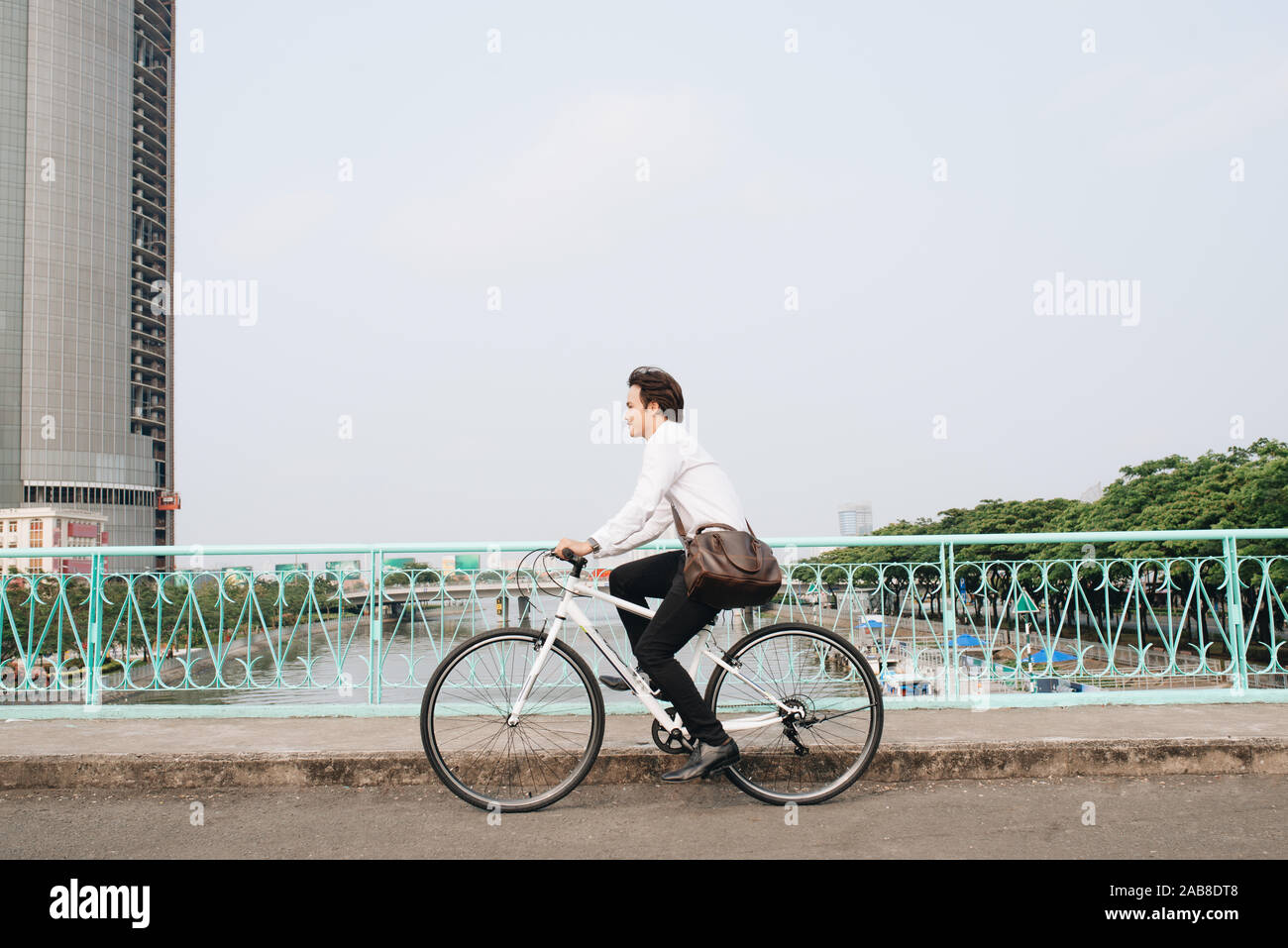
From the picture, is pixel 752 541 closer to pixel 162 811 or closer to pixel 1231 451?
pixel 162 811

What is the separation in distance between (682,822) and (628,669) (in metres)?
0.59

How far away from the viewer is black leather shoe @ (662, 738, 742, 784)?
3.54 meters

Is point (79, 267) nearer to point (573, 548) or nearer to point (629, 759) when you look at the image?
point (629, 759)

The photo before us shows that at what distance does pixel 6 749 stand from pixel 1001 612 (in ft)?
17.8

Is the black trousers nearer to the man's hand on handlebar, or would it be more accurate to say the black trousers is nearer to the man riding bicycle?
the man riding bicycle

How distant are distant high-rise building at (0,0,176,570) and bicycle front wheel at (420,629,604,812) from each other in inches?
3787

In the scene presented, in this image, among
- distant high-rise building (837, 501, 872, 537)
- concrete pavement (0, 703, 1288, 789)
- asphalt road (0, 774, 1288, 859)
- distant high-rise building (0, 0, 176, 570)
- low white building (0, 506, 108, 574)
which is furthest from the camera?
distant high-rise building (837, 501, 872, 537)

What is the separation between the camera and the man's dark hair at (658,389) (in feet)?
12.5

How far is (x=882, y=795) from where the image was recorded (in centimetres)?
392

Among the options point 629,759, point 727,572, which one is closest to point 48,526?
point 629,759

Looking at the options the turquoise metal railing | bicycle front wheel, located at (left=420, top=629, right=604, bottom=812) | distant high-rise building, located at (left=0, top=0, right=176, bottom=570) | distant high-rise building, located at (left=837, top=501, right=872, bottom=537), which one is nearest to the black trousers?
bicycle front wheel, located at (left=420, top=629, right=604, bottom=812)

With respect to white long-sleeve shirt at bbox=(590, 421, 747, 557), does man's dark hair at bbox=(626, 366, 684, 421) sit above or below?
above

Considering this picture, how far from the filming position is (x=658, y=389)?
3.80 m

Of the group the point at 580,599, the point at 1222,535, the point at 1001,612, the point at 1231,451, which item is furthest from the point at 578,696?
the point at 1231,451
